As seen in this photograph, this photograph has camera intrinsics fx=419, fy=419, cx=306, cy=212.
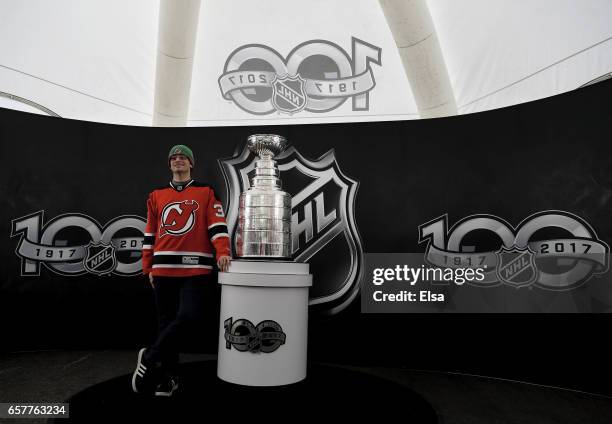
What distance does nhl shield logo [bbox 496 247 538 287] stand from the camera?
340cm

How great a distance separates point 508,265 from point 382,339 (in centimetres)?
126

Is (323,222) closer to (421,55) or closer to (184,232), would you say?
(184,232)

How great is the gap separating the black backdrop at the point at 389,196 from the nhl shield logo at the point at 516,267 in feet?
0.85

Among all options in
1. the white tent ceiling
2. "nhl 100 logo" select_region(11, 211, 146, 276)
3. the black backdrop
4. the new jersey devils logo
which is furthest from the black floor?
the white tent ceiling

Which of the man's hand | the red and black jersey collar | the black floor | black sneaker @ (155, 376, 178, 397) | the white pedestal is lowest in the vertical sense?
the black floor

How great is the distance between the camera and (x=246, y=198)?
11.2 feet

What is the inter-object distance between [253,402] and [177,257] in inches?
42.7

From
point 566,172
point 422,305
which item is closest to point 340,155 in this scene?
point 422,305

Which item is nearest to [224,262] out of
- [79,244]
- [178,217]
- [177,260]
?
[177,260]

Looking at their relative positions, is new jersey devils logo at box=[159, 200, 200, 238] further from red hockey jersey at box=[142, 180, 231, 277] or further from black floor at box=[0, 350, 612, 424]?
black floor at box=[0, 350, 612, 424]

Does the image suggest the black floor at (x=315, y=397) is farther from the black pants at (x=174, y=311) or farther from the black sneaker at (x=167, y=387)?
the black pants at (x=174, y=311)

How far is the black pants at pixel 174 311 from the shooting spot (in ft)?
9.07

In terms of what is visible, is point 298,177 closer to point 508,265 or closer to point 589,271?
point 508,265

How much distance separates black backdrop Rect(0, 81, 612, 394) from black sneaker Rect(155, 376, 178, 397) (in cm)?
134
